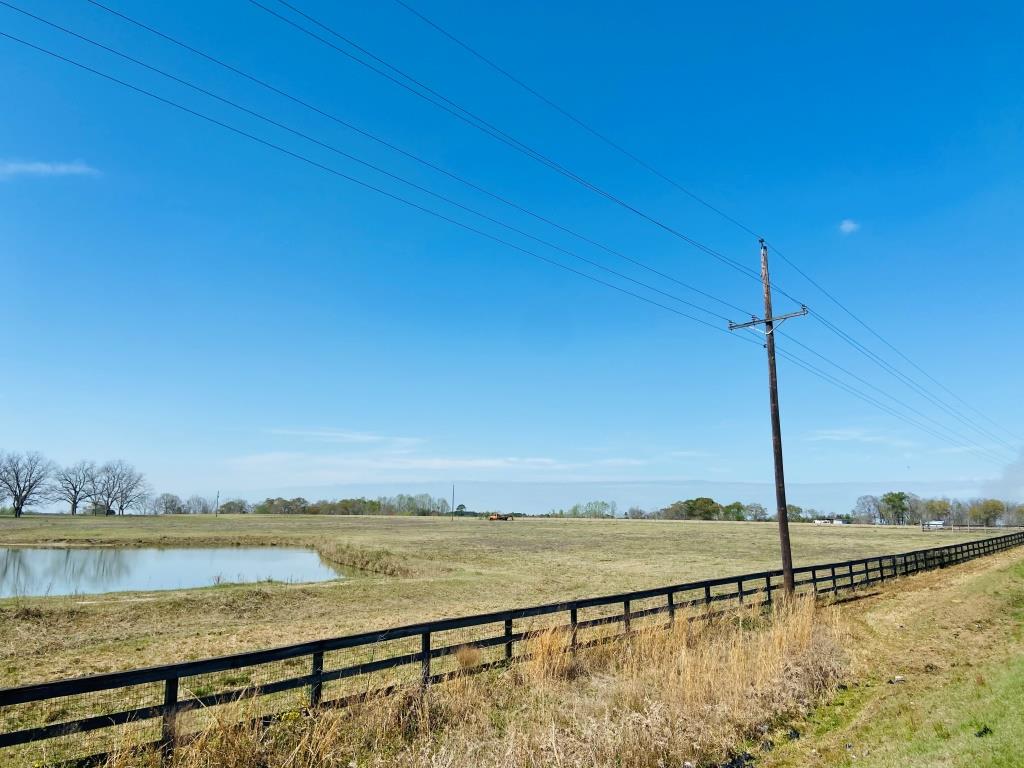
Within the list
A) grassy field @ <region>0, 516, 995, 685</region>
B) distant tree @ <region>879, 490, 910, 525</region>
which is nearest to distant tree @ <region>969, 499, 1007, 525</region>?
distant tree @ <region>879, 490, 910, 525</region>

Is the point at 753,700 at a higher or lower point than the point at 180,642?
higher

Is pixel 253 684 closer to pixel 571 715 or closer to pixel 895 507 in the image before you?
pixel 571 715

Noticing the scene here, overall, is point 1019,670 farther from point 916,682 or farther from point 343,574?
point 343,574

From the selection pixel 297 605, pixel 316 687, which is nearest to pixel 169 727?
pixel 316 687

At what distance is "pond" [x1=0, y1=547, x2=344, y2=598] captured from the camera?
105 ft

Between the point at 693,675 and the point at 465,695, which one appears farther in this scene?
the point at 693,675

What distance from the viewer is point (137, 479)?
16075cm

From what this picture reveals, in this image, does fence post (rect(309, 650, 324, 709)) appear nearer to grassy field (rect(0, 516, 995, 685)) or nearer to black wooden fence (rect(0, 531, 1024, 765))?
black wooden fence (rect(0, 531, 1024, 765))

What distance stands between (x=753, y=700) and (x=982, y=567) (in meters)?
31.9

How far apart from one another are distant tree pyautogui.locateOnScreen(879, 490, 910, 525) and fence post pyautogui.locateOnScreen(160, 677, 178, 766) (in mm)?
209150

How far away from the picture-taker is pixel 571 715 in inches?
321

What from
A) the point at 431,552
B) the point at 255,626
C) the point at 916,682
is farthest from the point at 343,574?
→ the point at 916,682

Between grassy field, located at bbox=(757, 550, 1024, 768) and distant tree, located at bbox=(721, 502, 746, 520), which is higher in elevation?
grassy field, located at bbox=(757, 550, 1024, 768)

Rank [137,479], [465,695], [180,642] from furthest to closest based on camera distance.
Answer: [137,479] < [180,642] < [465,695]
